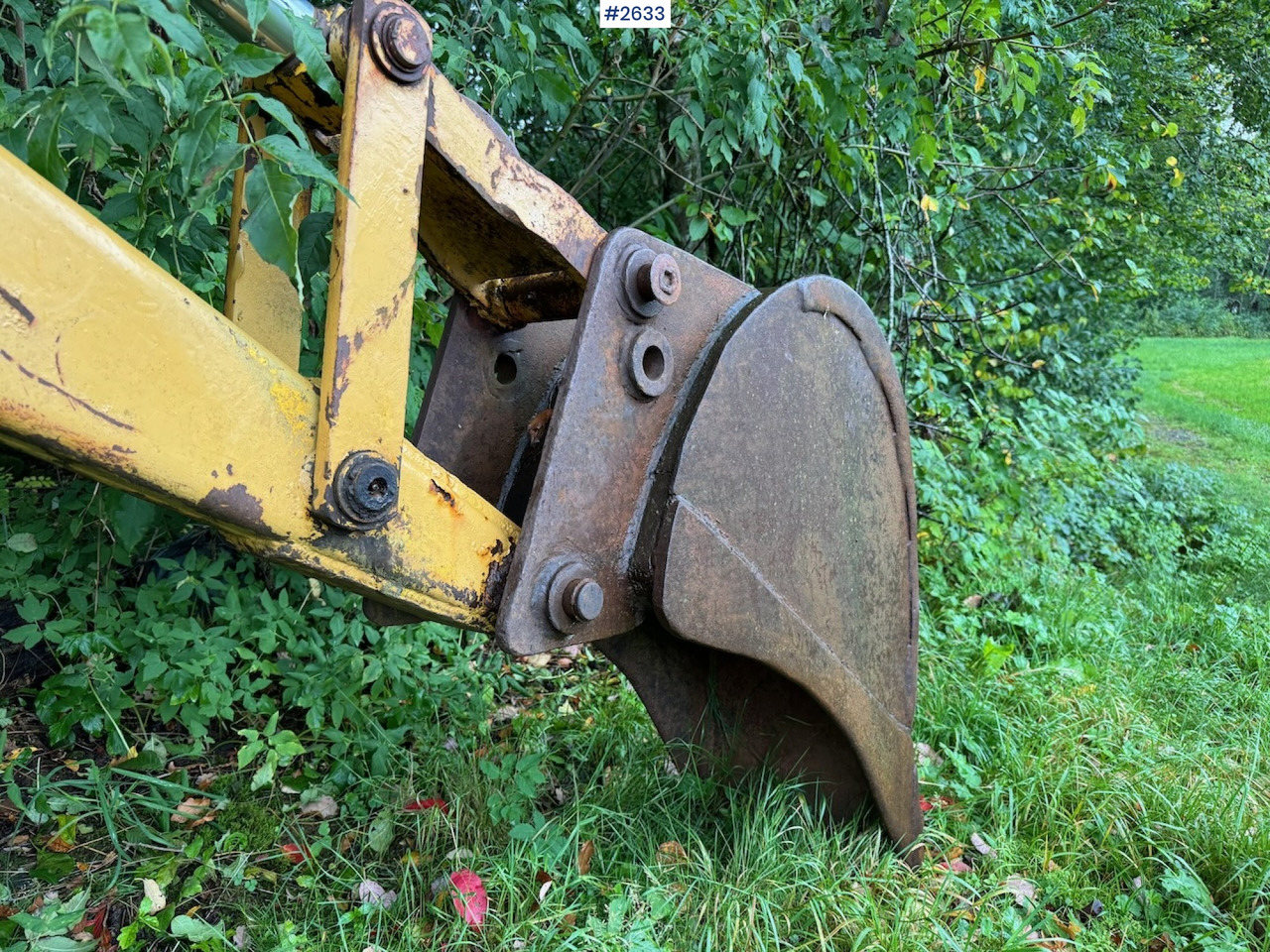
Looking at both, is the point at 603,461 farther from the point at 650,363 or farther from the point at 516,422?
the point at 516,422

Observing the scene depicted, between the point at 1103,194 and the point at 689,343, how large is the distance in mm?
5963

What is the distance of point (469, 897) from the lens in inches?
76.2

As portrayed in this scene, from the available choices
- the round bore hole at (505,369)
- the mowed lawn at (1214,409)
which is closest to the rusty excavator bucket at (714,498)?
the round bore hole at (505,369)

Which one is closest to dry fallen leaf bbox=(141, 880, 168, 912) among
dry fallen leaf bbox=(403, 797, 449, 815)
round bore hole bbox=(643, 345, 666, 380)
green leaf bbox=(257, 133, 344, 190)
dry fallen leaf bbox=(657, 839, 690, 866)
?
dry fallen leaf bbox=(403, 797, 449, 815)

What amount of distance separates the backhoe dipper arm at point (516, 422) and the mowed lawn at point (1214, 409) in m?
6.46

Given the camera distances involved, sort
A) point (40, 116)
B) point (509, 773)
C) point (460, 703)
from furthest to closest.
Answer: point (460, 703), point (509, 773), point (40, 116)

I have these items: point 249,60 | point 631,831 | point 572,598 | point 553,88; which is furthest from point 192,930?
point 553,88

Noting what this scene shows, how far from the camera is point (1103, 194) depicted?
20.9 ft

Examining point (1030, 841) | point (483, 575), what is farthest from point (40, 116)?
point (1030, 841)

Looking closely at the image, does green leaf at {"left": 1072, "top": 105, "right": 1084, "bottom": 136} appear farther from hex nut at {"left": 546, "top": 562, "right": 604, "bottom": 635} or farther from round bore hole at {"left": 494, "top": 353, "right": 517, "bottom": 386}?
hex nut at {"left": 546, "top": 562, "right": 604, "bottom": 635}

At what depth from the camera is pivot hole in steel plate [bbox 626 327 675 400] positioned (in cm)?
147

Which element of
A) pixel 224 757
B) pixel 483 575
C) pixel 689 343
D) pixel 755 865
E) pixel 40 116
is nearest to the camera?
pixel 40 116

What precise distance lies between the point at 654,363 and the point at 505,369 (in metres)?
0.40

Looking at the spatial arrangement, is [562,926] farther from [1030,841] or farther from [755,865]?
[1030,841]
